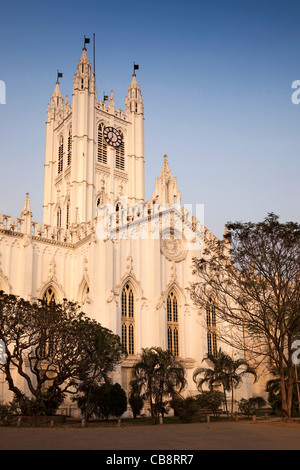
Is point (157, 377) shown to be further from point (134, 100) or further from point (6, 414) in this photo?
point (134, 100)

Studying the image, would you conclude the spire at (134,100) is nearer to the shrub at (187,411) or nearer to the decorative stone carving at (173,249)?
the decorative stone carving at (173,249)

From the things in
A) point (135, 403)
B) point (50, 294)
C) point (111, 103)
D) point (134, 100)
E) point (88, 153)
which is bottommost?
point (135, 403)

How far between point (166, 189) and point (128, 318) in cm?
1231

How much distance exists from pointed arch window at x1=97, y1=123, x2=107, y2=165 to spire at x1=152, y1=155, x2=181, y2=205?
1573cm

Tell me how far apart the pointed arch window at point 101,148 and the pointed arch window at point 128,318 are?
24.5 meters

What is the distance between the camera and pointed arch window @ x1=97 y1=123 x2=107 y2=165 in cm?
5878

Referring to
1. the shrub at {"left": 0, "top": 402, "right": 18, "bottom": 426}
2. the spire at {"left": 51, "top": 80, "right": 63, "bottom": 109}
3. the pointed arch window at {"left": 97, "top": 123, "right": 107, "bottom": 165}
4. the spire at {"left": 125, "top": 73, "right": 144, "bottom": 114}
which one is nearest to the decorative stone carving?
the shrub at {"left": 0, "top": 402, "right": 18, "bottom": 426}

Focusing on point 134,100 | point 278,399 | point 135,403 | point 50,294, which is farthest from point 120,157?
point 278,399

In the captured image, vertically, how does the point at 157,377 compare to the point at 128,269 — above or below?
below

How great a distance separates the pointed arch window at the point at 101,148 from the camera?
193ft

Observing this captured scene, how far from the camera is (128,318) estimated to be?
1470 inches
